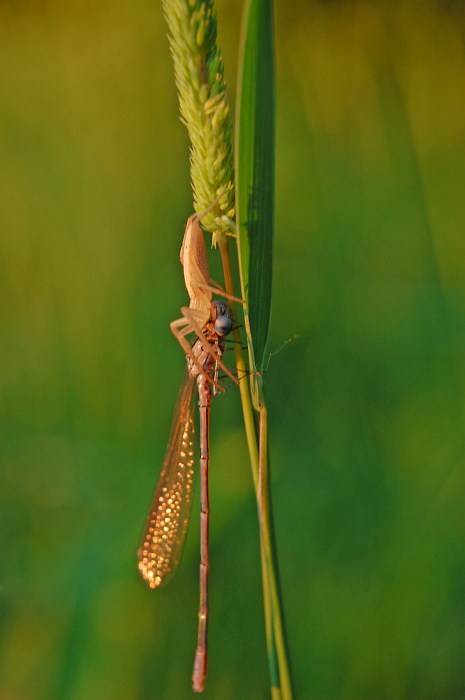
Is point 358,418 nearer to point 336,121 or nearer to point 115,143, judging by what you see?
point 336,121

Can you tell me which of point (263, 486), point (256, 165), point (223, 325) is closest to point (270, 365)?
point (223, 325)

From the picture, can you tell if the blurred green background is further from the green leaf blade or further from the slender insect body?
the green leaf blade

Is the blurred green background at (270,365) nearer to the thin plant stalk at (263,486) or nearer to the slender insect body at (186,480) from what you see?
the slender insect body at (186,480)

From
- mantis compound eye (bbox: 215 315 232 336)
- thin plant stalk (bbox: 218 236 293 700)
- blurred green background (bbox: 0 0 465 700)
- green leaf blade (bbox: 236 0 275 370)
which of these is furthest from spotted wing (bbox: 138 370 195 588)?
green leaf blade (bbox: 236 0 275 370)

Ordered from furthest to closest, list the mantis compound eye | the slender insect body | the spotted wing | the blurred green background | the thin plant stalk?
the spotted wing, the blurred green background, the slender insect body, the mantis compound eye, the thin plant stalk

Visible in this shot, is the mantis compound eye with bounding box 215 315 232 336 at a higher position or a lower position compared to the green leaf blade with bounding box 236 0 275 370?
lower

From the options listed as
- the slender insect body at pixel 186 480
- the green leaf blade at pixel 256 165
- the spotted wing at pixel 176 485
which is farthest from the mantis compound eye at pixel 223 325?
the spotted wing at pixel 176 485

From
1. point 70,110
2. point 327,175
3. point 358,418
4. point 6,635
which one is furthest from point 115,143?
point 6,635
